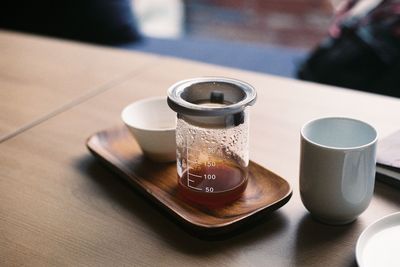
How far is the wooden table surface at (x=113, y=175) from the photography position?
640 millimetres

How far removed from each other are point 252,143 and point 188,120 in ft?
0.82

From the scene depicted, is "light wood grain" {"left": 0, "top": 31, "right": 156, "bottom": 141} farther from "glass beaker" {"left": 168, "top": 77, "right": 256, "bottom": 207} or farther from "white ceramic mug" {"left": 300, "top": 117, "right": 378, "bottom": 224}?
"white ceramic mug" {"left": 300, "top": 117, "right": 378, "bottom": 224}

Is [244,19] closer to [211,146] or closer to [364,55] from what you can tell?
[364,55]

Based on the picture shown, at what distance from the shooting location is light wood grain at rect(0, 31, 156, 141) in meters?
1.06

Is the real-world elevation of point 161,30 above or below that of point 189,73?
below

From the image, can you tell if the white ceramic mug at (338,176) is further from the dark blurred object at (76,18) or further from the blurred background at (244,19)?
the blurred background at (244,19)

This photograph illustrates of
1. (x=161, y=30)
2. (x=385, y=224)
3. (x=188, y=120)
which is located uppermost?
(x=188, y=120)

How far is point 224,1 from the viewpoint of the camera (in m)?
2.79

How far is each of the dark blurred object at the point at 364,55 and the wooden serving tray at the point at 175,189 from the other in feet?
2.84

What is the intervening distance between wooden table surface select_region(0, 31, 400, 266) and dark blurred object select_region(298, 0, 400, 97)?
1.57ft

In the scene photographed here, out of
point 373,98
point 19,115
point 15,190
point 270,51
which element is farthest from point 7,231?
point 270,51

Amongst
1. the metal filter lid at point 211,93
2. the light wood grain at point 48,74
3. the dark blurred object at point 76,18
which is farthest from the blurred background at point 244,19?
the metal filter lid at point 211,93

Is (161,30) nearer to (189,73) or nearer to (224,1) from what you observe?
(224,1)

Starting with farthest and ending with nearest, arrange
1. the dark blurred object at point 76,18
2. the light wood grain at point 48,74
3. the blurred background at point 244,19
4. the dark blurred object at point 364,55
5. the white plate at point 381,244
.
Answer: the blurred background at point 244,19 < the dark blurred object at point 76,18 < the dark blurred object at point 364,55 < the light wood grain at point 48,74 < the white plate at point 381,244
